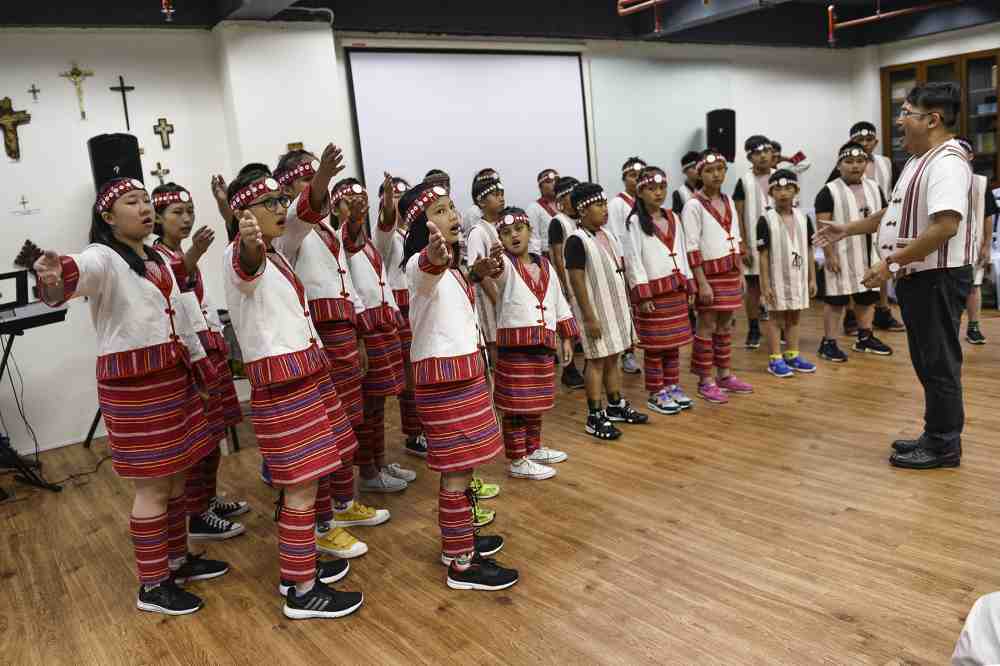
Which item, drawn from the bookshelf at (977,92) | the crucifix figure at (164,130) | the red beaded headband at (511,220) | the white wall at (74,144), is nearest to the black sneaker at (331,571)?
the red beaded headband at (511,220)

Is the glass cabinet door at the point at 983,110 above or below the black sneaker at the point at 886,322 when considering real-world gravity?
above

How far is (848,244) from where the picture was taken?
5129mm

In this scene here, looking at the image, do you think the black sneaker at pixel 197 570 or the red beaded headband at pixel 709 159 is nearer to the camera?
the black sneaker at pixel 197 570

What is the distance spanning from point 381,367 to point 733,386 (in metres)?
2.26

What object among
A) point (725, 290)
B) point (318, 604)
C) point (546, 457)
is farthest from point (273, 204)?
point (725, 290)

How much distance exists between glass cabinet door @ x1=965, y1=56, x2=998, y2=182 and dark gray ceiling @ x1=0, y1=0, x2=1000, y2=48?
54 cm

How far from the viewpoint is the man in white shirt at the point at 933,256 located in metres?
2.91

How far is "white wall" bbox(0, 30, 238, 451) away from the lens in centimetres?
487

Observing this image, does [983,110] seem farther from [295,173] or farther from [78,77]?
[78,77]

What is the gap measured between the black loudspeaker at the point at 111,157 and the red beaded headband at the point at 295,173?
232 centimetres

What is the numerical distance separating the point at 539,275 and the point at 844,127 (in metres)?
7.96

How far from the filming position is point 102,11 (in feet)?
16.4

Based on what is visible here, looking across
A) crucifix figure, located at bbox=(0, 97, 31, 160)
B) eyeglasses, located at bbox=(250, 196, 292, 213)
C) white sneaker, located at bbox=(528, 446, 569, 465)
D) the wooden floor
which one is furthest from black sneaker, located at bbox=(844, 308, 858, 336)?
crucifix figure, located at bbox=(0, 97, 31, 160)

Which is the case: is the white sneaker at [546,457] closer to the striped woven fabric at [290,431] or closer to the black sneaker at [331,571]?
the black sneaker at [331,571]
